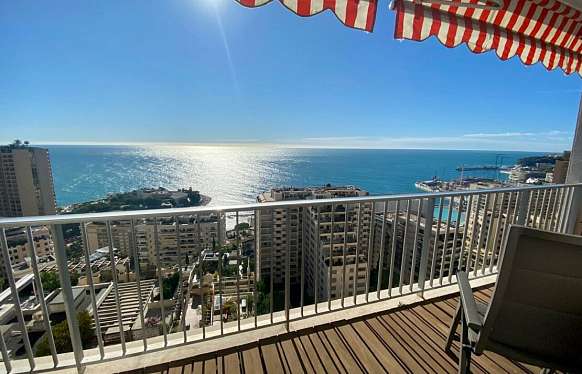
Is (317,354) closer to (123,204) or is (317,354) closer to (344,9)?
(344,9)

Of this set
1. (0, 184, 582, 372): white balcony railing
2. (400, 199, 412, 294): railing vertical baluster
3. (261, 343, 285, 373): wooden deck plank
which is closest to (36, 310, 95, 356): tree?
(0, 184, 582, 372): white balcony railing

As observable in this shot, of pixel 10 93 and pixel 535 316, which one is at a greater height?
pixel 10 93

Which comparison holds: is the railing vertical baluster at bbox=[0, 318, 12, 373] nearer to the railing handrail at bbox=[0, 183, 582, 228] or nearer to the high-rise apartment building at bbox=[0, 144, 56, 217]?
the railing handrail at bbox=[0, 183, 582, 228]

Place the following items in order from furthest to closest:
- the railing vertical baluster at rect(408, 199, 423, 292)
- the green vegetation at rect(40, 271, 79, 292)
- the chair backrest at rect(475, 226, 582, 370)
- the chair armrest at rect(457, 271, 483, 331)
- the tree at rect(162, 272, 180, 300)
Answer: the railing vertical baluster at rect(408, 199, 423, 292), the tree at rect(162, 272, 180, 300), the green vegetation at rect(40, 271, 79, 292), the chair armrest at rect(457, 271, 483, 331), the chair backrest at rect(475, 226, 582, 370)

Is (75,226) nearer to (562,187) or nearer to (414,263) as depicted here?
(414,263)

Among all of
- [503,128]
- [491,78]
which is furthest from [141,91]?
[503,128]

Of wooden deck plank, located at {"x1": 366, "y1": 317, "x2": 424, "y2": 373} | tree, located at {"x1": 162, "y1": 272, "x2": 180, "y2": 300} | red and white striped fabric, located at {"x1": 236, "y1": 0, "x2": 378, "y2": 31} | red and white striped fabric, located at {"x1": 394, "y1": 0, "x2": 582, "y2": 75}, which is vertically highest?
red and white striped fabric, located at {"x1": 394, "y1": 0, "x2": 582, "y2": 75}

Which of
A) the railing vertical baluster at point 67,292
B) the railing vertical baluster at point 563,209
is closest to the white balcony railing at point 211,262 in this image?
the railing vertical baluster at point 67,292
